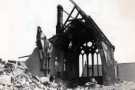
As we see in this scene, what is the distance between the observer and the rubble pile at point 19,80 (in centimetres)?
1420

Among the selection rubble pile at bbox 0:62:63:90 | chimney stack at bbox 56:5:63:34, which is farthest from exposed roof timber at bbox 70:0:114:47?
rubble pile at bbox 0:62:63:90

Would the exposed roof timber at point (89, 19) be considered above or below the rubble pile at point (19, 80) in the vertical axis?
above

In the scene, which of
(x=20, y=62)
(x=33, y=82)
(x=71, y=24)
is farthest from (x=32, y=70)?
(x=71, y=24)

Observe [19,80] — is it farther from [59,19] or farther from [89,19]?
[59,19]

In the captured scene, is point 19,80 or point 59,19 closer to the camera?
point 19,80

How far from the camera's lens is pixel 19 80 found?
14.8 meters

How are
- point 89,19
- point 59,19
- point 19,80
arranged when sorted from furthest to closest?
1. point 59,19
2. point 89,19
3. point 19,80

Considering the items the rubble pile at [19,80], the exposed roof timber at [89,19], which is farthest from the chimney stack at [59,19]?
the rubble pile at [19,80]

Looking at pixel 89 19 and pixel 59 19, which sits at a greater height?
pixel 59 19

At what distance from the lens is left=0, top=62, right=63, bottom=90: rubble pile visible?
46.6ft

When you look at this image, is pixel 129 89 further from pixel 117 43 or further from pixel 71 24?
pixel 71 24

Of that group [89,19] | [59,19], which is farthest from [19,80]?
[59,19]

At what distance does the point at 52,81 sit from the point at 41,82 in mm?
1306

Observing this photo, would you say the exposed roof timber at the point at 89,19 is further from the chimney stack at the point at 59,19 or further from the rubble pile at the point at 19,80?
the rubble pile at the point at 19,80
